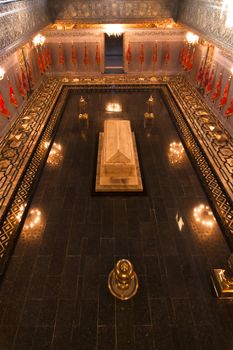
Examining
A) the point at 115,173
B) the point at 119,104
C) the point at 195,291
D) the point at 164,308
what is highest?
the point at 119,104

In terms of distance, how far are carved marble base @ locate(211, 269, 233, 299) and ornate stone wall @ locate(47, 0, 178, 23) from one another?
9.73 metres

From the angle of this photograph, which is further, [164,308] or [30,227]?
[30,227]

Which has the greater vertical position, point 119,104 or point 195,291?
point 119,104

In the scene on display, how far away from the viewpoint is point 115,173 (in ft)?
15.4

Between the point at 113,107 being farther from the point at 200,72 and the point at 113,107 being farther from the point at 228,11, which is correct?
the point at 228,11

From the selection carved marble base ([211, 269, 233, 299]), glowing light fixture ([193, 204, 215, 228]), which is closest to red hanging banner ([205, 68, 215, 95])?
glowing light fixture ([193, 204, 215, 228])

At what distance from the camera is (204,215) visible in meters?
4.10

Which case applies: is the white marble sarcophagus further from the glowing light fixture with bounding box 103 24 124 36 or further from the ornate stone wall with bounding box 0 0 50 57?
the glowing light fixture with bounding box 103 24 124 36

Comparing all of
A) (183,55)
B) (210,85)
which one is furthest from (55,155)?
(183,55)

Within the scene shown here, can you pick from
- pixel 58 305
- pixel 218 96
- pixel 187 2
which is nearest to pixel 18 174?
pixel 58 305

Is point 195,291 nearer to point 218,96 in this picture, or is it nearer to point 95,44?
point 218,96

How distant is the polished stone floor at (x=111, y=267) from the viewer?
106 inches

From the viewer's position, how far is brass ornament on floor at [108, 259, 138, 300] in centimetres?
293

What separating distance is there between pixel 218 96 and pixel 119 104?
10.3ft
